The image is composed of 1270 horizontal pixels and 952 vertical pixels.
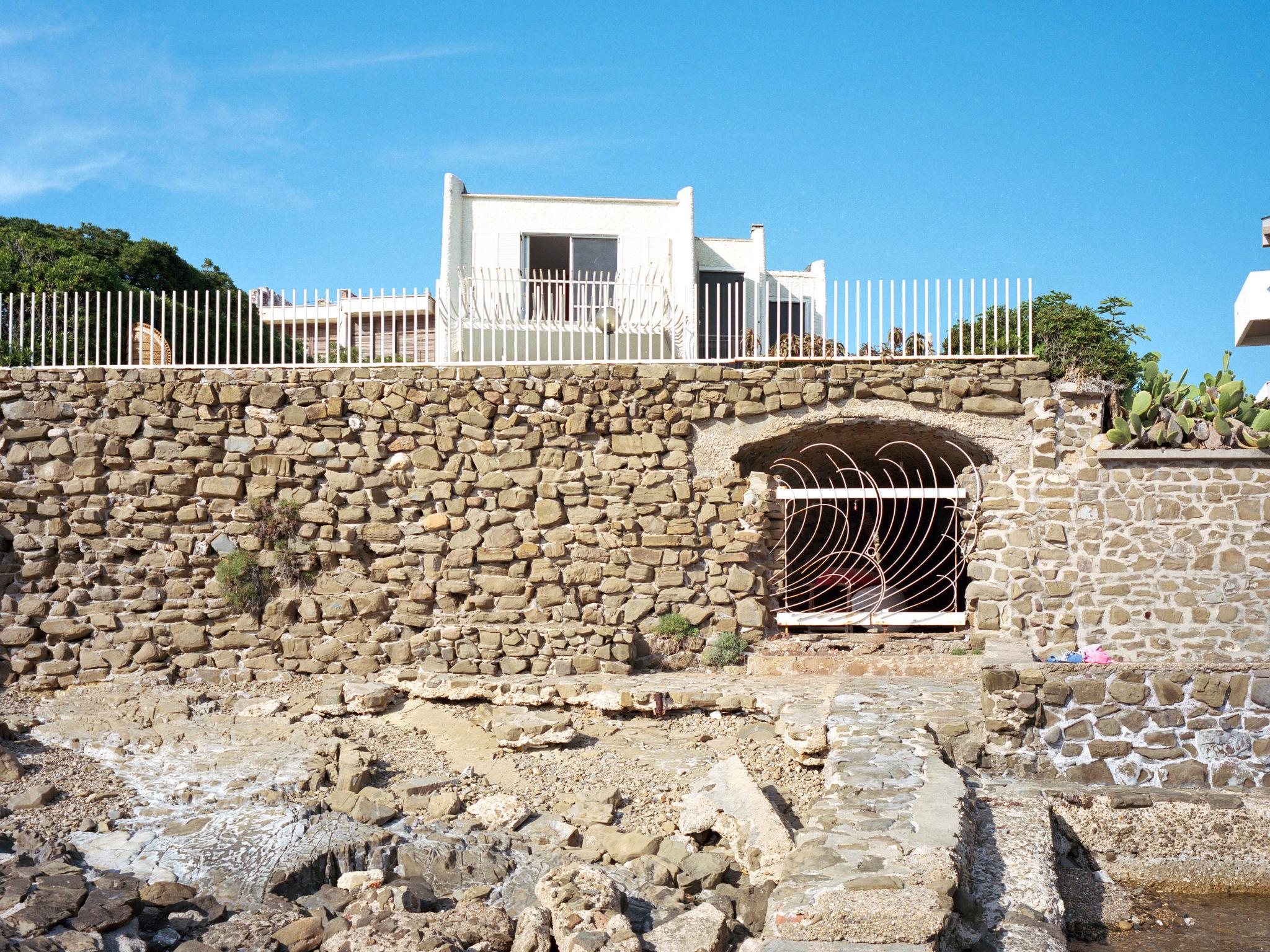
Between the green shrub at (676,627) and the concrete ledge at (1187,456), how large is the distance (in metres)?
4.00

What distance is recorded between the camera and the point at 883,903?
416cm

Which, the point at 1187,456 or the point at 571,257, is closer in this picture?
the point at 1187,456

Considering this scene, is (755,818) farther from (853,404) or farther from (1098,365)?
(1098,365)

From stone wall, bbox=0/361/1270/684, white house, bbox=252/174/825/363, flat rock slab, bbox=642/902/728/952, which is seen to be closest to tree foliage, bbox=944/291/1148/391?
white house, bbox=252/174/825/363

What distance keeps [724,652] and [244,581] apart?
4.58 metres

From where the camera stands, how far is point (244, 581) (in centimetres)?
946

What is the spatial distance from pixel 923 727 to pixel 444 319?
6343mm

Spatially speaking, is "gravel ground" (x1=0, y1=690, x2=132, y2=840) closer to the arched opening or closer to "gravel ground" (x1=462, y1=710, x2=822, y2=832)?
"gravel ground" (x1=462, y1=710, x2=822, y2=832)

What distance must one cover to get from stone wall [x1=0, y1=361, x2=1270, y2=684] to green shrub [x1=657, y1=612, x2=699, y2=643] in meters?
0.09

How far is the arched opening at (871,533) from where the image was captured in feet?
30.7

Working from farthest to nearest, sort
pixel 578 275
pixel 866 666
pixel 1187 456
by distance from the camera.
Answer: pixel 578 275
pixel 866 666
pixel 1187 456

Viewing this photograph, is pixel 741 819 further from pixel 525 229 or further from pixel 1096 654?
pixel 525 229

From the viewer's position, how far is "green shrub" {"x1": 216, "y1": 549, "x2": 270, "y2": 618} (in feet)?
30.9

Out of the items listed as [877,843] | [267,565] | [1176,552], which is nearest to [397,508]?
[267,565]
